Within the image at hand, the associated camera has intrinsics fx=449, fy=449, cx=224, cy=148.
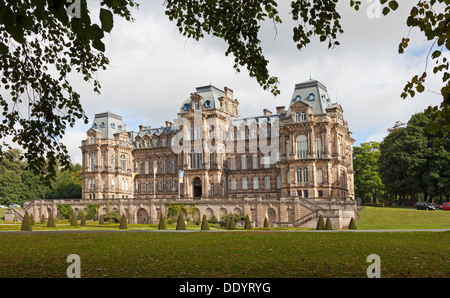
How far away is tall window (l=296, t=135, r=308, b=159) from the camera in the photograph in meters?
63.9

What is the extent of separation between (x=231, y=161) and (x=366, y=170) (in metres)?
24.4

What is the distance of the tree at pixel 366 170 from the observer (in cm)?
7925

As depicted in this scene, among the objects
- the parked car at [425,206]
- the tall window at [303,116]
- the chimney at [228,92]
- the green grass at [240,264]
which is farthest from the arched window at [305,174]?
the green grass at [240,264]

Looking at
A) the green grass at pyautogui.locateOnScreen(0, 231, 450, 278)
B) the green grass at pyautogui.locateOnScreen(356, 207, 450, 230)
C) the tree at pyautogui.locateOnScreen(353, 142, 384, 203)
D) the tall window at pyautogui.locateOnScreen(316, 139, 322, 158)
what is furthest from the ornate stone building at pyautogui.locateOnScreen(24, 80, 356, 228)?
the green grass at pyautogui.locateOnScreen(0, 231, 450, 278)

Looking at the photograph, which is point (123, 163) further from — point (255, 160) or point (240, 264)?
point (240, 264)

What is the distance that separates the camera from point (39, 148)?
12430 millimetres

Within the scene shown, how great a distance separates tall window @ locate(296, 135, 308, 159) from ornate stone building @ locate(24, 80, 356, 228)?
0.14m

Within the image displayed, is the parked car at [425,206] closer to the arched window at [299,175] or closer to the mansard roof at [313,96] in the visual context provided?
the arched window at [299,175]

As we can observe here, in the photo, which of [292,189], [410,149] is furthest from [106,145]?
[410,149]

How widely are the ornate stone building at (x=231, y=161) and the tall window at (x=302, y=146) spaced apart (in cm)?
14

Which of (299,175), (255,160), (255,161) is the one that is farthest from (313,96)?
(255,161)

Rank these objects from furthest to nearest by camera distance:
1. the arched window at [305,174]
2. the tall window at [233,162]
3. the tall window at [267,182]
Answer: the tall window at [233,162]
the tall window at [267,182]
the arched window at [305,174]

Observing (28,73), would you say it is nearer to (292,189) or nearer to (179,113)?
(292,189)

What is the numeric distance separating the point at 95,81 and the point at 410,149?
60823 millimetres
